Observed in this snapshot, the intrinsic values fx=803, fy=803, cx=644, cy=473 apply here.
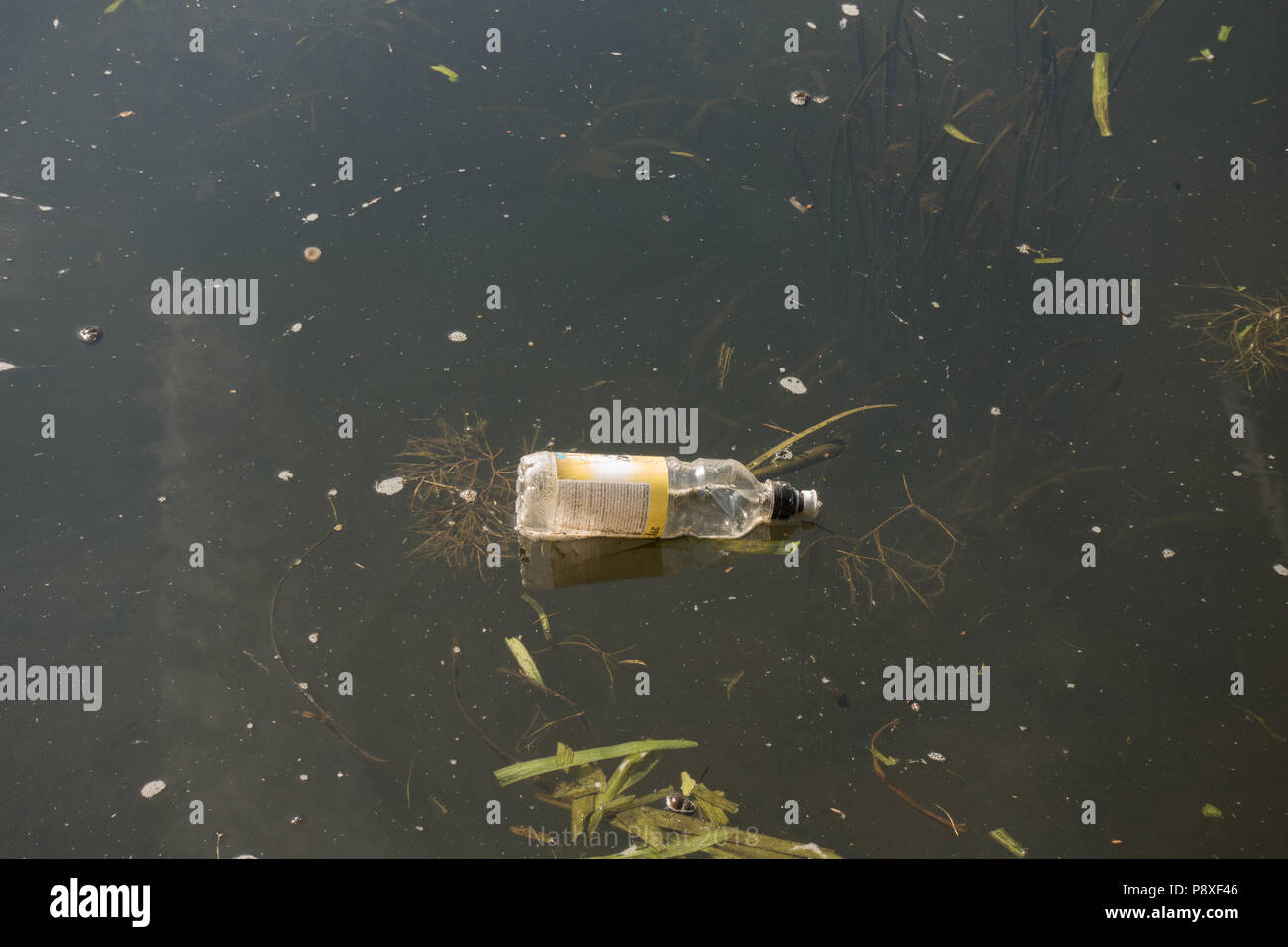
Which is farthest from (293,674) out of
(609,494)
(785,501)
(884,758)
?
(884,758)

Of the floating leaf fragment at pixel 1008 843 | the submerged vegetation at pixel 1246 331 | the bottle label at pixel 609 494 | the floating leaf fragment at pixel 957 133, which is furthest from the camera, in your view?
the floating leaf fragment at pixel 957 133

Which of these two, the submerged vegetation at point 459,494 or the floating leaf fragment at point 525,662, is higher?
the submerged vegetation at point 459,494

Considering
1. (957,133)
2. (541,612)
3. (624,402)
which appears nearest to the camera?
(541,612)

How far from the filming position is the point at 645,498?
66.2 inches

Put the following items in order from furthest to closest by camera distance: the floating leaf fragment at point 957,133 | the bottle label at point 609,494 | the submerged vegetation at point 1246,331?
the floating leaf fragment at point 957,133
the submerged vegetation at point 1246,331
the bottle label at point 609,494

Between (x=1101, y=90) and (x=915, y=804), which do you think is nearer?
(x=915, y=804)

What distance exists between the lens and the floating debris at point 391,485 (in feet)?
5.70

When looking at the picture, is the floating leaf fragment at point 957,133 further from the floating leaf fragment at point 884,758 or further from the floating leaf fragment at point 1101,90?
the floating leaf fragment at point 884,758

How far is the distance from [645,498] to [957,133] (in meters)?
1.30

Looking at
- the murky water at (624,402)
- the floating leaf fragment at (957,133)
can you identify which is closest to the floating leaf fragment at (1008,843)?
the murky water at (624,402)

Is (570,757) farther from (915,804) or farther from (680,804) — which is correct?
(915,804)

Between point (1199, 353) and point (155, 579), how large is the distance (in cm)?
239

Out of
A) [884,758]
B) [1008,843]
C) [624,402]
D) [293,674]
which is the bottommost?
[1008,843]
